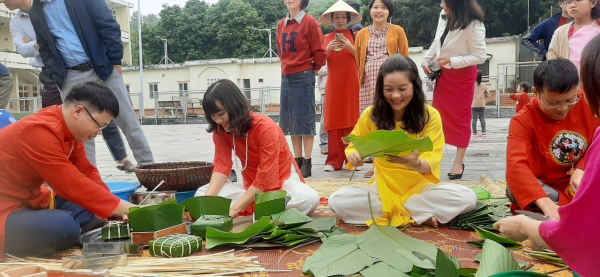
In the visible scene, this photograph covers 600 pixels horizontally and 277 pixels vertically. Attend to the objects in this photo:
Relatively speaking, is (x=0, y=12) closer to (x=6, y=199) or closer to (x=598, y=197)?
(x=6, y=199)

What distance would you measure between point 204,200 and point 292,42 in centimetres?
229

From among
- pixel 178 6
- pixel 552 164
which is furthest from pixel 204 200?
pixel 178 6

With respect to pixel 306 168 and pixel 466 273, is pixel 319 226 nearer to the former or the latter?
pixel 466 273

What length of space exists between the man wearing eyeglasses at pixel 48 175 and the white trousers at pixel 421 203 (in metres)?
1.10

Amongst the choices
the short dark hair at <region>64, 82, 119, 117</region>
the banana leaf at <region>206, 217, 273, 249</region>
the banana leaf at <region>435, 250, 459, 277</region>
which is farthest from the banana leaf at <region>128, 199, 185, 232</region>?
the banana leaf at <region>435, 250, 459, 277</region>

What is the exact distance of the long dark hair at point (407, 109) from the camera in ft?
8.67

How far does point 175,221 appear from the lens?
2.38 m

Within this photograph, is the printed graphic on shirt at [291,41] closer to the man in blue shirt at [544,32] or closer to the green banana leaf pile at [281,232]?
the man in blue shirt at [544,32]

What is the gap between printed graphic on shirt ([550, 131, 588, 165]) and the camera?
8.06ft

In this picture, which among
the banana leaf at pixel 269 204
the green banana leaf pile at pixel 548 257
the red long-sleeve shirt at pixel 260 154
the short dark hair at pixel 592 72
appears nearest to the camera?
the short dark hair at pixel 592 72

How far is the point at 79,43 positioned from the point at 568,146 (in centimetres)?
334

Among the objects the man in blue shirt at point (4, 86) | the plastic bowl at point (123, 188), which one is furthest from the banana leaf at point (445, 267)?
the man in blue shirt at point (4, 86)

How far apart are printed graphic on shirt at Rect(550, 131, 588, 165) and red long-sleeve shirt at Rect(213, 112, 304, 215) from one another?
1397mm

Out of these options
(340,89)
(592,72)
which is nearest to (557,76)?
(592,72)
